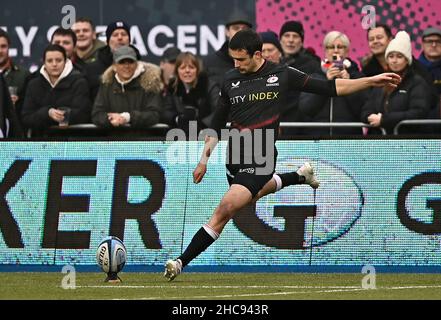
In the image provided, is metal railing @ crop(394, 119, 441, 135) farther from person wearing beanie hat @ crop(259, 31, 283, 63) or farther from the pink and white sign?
the pink and white sign

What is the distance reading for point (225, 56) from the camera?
61.6 feet

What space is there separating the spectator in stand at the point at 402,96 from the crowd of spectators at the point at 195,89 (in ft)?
0.04

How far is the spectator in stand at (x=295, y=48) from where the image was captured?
60.2ft

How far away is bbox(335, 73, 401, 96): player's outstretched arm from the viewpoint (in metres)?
14.1

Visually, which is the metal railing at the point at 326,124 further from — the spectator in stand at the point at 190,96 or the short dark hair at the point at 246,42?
the short dark hair at the point at 246,42

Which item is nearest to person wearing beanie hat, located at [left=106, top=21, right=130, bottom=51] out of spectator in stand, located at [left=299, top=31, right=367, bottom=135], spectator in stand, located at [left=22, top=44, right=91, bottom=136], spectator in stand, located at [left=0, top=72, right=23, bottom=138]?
spectator in stand, located at [left=22, top=44, right=91, bottom=136]

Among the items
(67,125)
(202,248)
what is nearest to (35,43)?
(67,125)

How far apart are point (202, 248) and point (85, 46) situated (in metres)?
5.98

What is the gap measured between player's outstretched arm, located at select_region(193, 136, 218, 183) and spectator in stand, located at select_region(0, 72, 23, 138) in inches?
159

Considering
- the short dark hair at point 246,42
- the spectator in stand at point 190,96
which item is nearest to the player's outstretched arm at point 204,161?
the short dark hair at point 246,42

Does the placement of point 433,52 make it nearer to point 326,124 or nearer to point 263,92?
point 326,124

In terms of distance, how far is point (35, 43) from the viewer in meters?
20.4

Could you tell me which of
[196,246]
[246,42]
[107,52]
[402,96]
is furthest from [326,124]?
[196,246]

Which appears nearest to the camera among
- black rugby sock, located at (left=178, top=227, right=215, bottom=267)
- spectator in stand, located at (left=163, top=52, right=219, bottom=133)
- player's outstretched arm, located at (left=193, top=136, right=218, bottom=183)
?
black rugby sock, located at (left=178, top=227, right=215, bottom=267)
